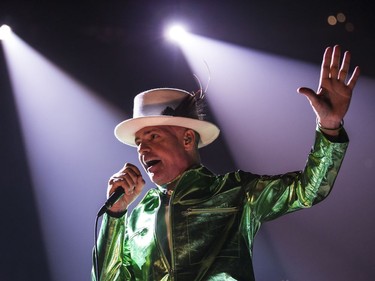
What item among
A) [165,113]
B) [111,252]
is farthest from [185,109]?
[111,252]

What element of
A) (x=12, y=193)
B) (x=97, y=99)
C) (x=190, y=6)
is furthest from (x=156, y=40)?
(x=12, y=193)

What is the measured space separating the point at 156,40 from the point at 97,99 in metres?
0.81

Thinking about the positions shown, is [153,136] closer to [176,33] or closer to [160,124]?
[160,124]

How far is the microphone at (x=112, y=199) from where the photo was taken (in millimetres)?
2105

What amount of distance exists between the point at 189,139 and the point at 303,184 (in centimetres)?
76

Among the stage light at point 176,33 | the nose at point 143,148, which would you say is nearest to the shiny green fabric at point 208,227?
the nose at point 143,148

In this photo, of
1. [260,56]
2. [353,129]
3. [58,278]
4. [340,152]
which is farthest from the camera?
[260,56]

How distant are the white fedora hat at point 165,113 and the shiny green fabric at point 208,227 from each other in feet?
0.99

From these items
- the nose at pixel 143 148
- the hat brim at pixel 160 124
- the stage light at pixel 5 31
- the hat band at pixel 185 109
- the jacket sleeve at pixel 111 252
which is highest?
the stage light at pixel 5 31

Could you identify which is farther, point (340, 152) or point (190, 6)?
point (190, 6)

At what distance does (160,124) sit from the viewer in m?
2.57

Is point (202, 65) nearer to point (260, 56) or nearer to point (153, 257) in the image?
point (260, 56)

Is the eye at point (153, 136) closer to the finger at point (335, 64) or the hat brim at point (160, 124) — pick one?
the hat brim at point (160, 124)

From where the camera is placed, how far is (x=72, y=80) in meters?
4.90
